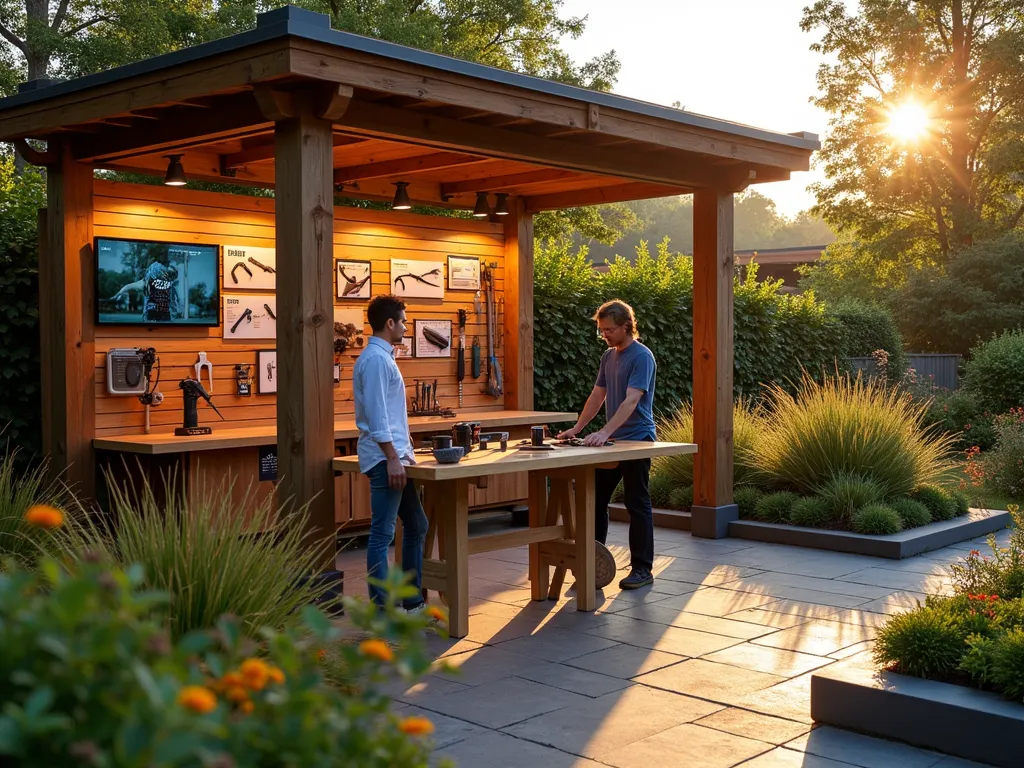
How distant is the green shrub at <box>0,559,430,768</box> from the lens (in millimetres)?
1504

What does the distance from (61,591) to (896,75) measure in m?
30.6

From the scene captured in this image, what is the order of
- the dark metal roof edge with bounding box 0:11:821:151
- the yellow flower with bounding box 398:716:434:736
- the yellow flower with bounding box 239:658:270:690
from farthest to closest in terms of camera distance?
the dark metal roof edge with bounding box 0:11:821:151
the yellow flower with bounding box 398:716:434:736
the yellow flower with bounding box 239:658:270:690

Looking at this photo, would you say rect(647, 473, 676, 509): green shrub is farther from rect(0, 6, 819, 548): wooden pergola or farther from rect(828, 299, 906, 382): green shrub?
rect(828, 299, 906, 382): green shrub

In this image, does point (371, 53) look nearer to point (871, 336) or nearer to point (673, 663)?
point (673, 663)

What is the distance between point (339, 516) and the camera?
8719 millimetres

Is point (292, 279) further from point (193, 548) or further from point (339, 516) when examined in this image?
point (339, 516)

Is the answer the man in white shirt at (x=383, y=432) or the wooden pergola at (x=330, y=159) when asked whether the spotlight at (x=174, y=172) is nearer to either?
the wooden pergola at (x=330, y=159)

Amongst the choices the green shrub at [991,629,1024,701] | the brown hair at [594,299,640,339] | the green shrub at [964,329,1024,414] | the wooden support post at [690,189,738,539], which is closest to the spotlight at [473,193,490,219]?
the wooden support post at [690,189,738,539]

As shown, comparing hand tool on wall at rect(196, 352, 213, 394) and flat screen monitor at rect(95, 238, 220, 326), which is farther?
hand tool on wall at rect(196, 352, 213, 394)

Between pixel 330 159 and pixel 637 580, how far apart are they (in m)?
3.40

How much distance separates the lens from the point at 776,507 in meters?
9.61

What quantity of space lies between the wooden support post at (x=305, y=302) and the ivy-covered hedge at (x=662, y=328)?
5.26 meters

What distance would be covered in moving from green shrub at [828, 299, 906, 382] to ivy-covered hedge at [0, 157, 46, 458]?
12.5 metres

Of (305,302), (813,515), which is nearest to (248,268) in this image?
(305,302)
